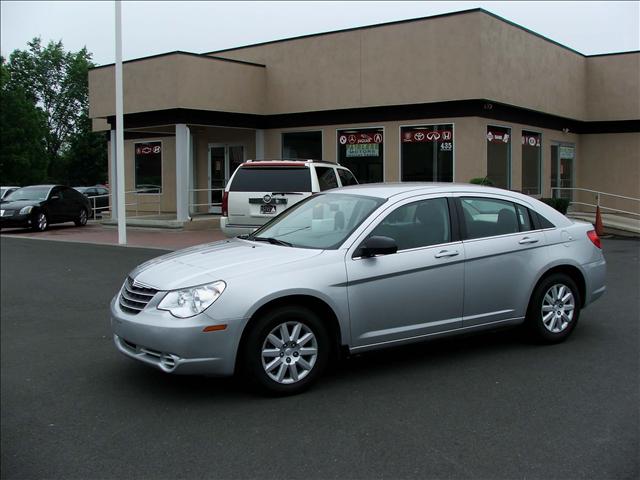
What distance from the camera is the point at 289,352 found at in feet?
16.6

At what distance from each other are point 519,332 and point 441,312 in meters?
1.72

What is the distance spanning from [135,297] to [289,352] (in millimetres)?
1260

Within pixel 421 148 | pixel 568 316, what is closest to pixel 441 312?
pixel 568 316

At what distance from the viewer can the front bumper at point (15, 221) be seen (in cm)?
2009

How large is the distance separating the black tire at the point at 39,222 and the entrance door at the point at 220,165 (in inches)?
203

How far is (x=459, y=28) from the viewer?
1748 cm

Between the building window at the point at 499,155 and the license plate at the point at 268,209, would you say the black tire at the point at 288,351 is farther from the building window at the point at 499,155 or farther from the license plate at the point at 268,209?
the building window at the point at 499,155

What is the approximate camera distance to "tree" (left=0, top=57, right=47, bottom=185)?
1903 inches

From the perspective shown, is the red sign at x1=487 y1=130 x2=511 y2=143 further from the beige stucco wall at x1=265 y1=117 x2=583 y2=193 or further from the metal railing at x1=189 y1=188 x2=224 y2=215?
the metal railing at x1=189 y1=188 x2=224 y2=215

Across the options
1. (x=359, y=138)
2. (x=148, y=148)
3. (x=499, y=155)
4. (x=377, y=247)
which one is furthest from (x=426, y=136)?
(x=377, y=247)

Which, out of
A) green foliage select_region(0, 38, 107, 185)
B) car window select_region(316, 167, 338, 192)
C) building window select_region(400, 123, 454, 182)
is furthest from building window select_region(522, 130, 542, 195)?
green foliage select_region(0, 38, 107, 185)

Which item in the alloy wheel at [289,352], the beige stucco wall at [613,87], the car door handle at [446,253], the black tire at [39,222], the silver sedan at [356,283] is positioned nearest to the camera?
the silver sedan at [356,283]

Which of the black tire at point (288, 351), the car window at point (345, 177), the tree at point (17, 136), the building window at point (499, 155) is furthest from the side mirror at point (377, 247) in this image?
the tree at point (17, 136)

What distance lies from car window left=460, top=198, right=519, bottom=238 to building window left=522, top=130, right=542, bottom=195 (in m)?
14.3
